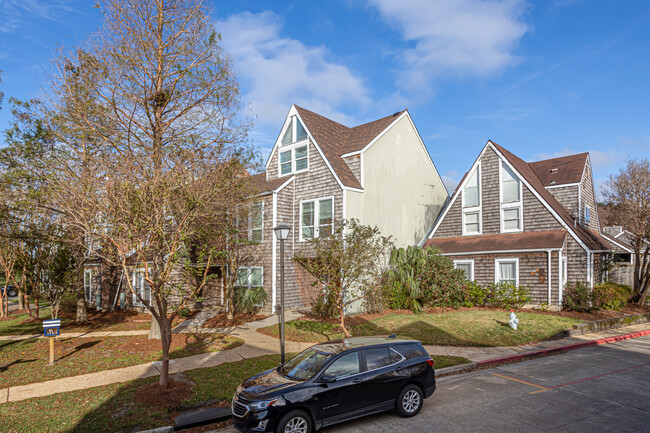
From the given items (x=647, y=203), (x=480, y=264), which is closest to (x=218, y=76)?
(x=480, y=264)

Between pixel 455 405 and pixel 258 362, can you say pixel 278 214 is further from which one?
pixel 455 405

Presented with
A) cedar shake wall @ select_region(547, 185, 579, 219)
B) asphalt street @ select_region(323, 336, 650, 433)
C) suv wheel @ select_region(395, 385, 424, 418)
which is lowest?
asphalt street @ select_region(323, 336, 650, 433)

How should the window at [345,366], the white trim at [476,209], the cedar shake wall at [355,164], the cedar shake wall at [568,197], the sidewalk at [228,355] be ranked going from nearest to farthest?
the window at [345,366]
the sidewalk at [228,355]
the cedar shake wall at [355,164]
the cedar shake wall at [568,197]
the white trim at [476,209]

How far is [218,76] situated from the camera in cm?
1548

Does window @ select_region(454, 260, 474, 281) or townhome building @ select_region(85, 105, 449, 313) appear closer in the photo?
townhome building @ select_region(85, 105, 449, 313)

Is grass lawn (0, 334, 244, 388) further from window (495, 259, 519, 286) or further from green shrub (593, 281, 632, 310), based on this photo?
green shrub (593, 281, 632, 310)

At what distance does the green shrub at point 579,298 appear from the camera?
61.2 feet

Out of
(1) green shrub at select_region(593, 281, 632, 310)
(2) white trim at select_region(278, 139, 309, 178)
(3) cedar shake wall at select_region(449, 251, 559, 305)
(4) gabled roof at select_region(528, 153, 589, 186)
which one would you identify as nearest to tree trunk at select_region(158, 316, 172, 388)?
(2) white trim at select_region(278, 139, 309, 178)

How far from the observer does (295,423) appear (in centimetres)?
691

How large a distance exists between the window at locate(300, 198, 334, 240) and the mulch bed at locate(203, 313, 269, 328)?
479 centimetres

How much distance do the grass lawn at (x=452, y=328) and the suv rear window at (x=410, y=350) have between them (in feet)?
19.6

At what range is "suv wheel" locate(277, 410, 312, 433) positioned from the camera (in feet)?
22.1

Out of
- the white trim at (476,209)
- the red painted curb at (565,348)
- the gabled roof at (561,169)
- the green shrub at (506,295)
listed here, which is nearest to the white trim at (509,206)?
the white trim at (476,209)

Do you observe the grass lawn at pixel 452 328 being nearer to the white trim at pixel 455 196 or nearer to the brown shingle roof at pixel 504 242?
the brown shingle roof at pixel 504 242
